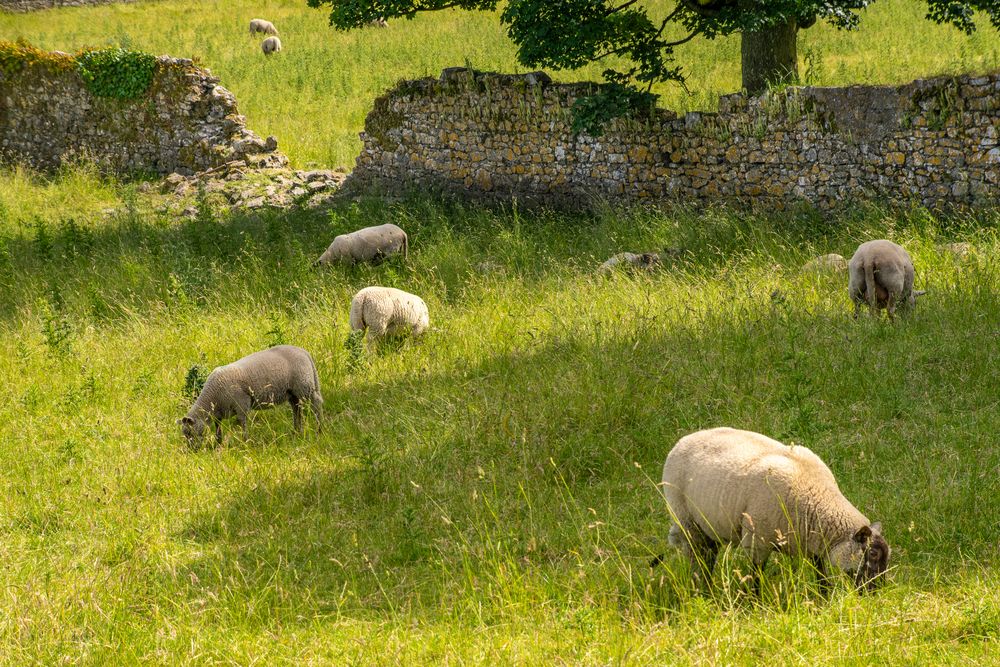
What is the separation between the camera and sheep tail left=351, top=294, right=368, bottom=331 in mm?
9625

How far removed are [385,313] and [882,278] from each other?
497 centimetres

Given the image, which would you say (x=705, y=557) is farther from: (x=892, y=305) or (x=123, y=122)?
(x=123, y=122)

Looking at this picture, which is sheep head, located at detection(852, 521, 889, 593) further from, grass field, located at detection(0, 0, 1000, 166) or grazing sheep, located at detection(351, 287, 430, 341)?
grass field, located at detection(0, 0, 1000, 166)

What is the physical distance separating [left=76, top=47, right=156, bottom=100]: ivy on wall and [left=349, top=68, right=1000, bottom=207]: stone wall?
6.09 m

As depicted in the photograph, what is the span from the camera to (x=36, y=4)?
3509cm

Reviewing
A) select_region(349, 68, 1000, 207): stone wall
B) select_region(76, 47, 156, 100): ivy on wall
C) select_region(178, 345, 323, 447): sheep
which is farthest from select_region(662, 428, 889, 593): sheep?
select_region(76, 47, 156, 100): ivy on wall

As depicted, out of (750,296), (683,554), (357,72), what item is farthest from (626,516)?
(357,72)

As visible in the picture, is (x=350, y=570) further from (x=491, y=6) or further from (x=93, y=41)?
(x=93, y=41)

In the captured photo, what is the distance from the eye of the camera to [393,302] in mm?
9719

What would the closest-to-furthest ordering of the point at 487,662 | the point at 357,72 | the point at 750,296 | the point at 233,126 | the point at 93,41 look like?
the point at 487,662 < the point at 750,296 < the point at 233,126 < the point at 357,72 < the point at 93,41

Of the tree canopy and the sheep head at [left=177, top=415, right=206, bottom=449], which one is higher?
the tree canopy

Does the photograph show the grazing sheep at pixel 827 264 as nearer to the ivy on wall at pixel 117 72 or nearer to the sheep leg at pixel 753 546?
the sheep leg at pixel 753 546

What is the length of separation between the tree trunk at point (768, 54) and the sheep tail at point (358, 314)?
7.20 metres

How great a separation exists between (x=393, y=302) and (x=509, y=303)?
5.20ft
